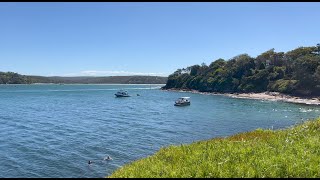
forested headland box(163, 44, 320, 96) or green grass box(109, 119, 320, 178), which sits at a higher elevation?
forested headland box(163, 44, 320, 96)

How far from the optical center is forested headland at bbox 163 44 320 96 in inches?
4788

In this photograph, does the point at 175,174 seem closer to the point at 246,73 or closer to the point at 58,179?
the point at 58,179

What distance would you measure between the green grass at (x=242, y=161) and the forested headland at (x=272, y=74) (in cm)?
10955

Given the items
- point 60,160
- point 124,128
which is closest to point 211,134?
point 124,128

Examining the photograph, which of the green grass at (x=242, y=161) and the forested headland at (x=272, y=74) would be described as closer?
the green grass at (x=242, y=161)

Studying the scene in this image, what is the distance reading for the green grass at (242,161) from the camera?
12297 mm

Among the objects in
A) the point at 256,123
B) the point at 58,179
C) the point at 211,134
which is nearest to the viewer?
the point at 58,179

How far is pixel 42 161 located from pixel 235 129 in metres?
29.6

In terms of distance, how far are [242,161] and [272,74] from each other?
465 ft

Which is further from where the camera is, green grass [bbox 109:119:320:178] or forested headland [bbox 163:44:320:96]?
forested headland [bbox 163:44:320:96]

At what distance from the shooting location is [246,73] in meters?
165

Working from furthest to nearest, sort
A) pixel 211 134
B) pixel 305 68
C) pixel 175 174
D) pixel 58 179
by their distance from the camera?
pixel 305 68 < pixel 211 134 < pixel 58 179 < pixel 175 174

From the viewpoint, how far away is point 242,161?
538 inches

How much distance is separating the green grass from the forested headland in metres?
110
